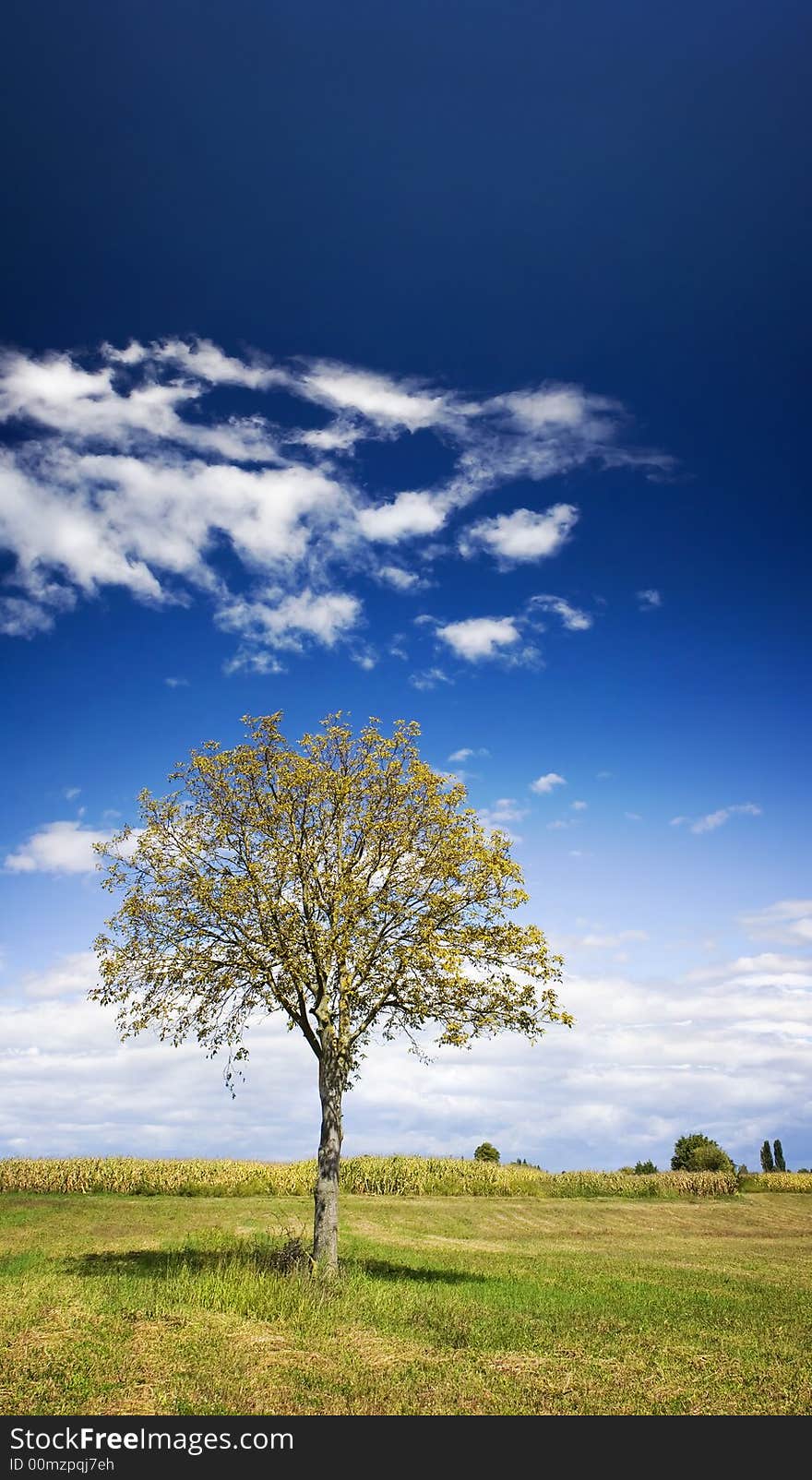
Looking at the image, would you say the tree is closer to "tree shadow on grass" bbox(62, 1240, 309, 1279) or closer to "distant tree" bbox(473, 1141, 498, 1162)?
"distant tree" bbox(473, 1141, 498, 1162)

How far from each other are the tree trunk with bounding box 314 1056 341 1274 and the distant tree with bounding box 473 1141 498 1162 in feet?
148

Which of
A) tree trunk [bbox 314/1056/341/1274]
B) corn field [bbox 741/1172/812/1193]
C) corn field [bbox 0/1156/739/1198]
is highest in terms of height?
tree trunk [bbox 314/1056/341/1274]

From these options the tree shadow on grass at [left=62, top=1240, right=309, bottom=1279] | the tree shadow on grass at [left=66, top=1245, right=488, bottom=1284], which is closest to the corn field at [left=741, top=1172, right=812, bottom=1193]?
the tree shadow on grass at [left=66, top=1245, right=488, bottom=1284]

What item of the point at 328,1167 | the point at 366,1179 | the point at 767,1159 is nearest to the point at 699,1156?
the point at 767,1159

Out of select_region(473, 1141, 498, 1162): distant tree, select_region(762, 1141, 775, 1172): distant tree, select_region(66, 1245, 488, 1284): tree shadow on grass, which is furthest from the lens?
select_region(762, 1141, 775, 1172): distant tree

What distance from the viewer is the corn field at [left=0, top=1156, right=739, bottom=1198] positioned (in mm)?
Answer: 44281

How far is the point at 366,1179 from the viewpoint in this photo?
51.4 metres

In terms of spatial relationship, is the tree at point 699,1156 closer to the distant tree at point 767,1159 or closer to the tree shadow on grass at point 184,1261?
the distant tree at point 767,1159

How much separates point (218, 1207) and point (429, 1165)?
19.5 m

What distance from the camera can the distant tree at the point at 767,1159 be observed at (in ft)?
241

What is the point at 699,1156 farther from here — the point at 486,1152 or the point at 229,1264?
the point at 229,1264

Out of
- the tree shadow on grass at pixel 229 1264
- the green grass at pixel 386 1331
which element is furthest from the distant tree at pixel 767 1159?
the tree shadow on grass at pixel 229 1264

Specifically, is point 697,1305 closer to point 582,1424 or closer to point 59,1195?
point 582,1424

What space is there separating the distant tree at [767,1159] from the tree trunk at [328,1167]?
222 feet
